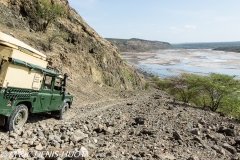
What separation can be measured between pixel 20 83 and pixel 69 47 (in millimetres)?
20481

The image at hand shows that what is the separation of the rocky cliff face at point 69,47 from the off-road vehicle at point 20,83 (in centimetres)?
1267

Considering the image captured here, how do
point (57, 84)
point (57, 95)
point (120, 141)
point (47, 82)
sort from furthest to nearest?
point (57, 84), point (57, 95), point (47, 82), point (120, 141)

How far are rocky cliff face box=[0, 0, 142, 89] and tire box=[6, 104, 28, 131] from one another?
13662 millimetres

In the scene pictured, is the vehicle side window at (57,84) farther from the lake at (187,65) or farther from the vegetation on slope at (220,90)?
the lake at (187,65)

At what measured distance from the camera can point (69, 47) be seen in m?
26.9

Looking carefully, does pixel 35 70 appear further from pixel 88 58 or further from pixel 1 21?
pixel 88 58

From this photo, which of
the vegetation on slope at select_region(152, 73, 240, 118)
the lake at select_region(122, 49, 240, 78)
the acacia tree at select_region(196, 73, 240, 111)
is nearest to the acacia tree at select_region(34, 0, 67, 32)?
the vegetation on slope at select_region(152, 73, 240, 118)

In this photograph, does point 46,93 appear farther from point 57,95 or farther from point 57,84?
point 57,84

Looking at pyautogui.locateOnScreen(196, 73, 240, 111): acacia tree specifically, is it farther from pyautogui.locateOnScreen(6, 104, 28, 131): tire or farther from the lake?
the lake

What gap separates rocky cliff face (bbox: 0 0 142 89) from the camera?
22406 millimetres

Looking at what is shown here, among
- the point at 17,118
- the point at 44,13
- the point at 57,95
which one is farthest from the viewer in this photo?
the point at 44,13

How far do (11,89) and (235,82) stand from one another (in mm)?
20550

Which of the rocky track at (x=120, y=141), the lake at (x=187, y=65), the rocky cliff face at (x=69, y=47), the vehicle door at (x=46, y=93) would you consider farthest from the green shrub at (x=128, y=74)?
the lake at (x=187, y=65)

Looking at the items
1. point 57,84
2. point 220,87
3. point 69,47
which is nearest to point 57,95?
point 57,84
